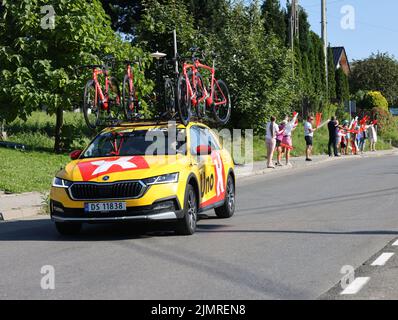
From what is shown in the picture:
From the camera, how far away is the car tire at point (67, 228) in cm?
1157

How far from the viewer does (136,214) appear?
1076 centimetres

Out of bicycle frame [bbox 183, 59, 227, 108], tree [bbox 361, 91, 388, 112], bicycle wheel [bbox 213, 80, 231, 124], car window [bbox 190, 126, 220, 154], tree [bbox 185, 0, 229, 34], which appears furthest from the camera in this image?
tree [bbox 361, 91, 388, 112]

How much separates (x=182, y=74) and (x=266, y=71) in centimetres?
1409

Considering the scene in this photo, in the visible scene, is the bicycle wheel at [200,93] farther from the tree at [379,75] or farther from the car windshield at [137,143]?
the tree at [379,75]

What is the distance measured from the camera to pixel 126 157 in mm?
11547

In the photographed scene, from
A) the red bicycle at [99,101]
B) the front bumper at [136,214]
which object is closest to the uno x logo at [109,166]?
the front bumper at [136,214]

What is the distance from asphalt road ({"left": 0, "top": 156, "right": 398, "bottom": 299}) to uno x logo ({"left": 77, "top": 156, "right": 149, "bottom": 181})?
0.93 meters

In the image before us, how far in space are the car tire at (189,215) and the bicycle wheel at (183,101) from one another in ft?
5.79

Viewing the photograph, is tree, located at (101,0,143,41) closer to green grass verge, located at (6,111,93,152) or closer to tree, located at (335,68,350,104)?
green grass verge, located at (6,111,93,152)

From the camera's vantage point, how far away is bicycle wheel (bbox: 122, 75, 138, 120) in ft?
48.5

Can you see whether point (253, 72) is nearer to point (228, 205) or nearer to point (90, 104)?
point (90, 104)

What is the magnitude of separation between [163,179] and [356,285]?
3897 millimetres

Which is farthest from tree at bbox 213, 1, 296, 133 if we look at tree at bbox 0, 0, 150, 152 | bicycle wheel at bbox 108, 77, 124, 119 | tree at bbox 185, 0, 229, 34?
bicycle wheel at bbox 108, 77, 124, 119
